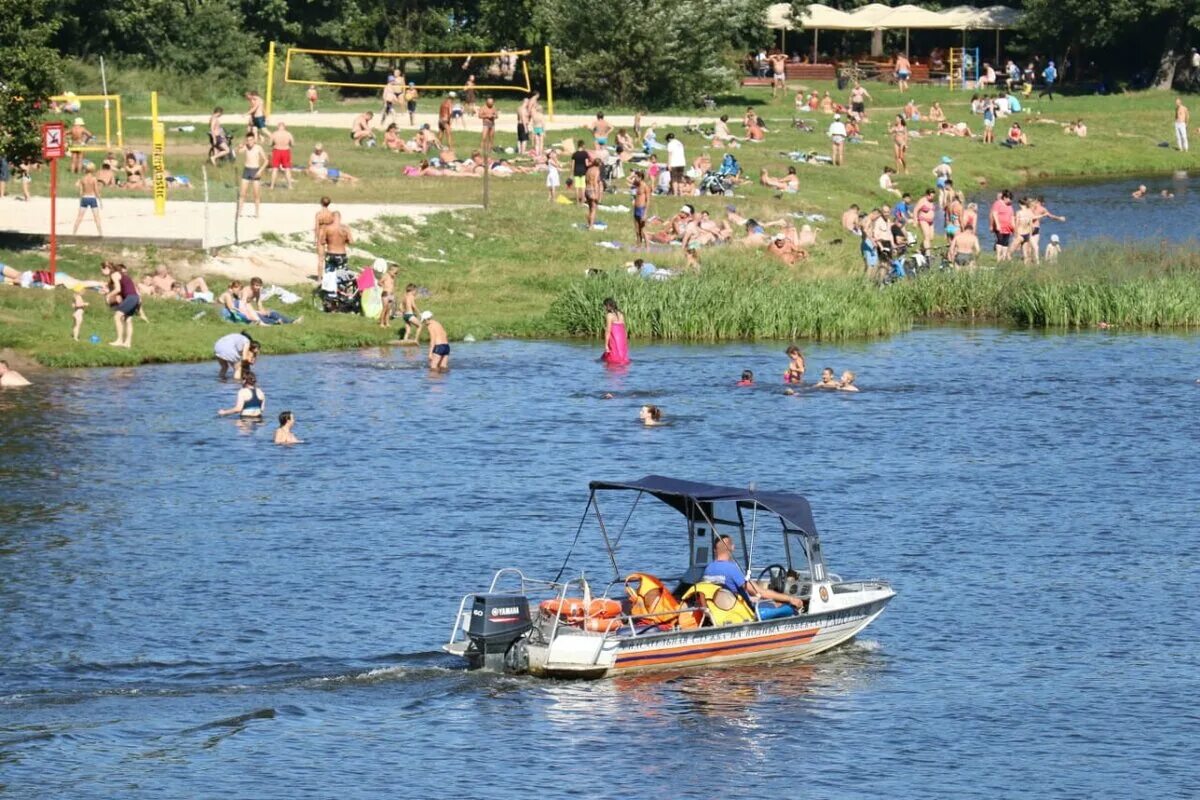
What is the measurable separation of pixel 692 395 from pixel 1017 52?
61263 millimetres

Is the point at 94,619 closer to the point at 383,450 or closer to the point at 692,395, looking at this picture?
the point at 383,450

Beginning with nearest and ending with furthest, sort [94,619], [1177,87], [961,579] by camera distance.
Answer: [94,619] < [961,579] < [1177,87]

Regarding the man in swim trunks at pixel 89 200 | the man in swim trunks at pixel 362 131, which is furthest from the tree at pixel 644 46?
the man in swim trunks at pixel 89 200

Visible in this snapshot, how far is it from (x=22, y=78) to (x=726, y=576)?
26769mm

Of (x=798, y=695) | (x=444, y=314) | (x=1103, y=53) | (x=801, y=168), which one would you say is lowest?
(x=798, y=695)

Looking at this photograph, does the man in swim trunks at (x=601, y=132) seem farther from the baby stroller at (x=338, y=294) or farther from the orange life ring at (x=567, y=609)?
the orange life ring at (x=567, y=609)

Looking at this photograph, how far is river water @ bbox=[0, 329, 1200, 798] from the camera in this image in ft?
71.4

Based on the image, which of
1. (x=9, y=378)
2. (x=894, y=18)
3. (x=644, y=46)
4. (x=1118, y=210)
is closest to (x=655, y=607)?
(x=9, y=378)

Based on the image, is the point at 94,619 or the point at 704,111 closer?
the point at 94,619

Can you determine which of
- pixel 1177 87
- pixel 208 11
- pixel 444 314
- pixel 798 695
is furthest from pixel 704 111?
pixel 798 695

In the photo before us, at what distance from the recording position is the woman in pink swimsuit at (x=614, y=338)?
43344 mm

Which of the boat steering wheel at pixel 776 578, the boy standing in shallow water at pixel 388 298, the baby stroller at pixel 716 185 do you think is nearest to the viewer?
the boat steering wheel at pixel 776 578

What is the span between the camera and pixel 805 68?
315 ft

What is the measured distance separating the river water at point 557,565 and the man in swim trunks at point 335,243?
3419mm
